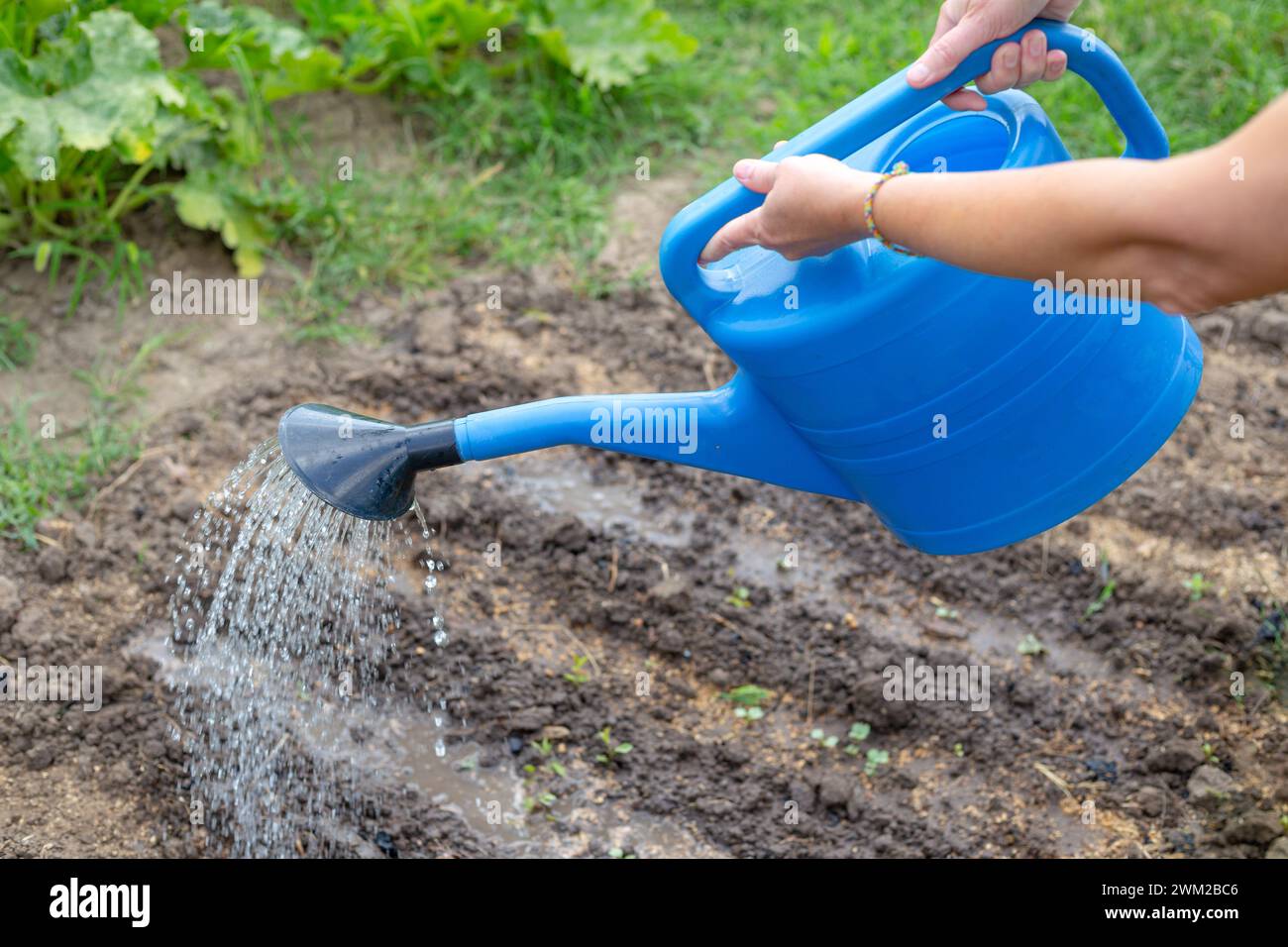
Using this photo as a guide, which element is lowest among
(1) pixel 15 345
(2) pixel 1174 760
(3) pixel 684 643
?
(2) pixel 1174 760

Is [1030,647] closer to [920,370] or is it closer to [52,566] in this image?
[920,370]

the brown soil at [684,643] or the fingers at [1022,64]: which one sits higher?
the fingers at [1022,64]

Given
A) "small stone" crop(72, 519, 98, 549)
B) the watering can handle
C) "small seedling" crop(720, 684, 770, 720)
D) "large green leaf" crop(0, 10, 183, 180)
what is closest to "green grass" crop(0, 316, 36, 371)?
"large green leaf" crop(0, 10, 183, 180)

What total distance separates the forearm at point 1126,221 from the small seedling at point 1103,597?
131 centimetres

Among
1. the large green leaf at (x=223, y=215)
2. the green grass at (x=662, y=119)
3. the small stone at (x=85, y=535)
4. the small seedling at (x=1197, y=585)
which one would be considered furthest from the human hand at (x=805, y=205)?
the large green leaf at (x=223, y=215)

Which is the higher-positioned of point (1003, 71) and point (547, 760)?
point (1003, 71)

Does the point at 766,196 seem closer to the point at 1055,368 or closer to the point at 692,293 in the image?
the point at 692,293

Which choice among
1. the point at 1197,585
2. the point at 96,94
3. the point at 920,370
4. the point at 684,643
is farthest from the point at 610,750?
the point at 96,94

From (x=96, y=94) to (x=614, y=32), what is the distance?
1.32 metres

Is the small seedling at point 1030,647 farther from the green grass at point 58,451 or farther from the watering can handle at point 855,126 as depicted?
the green grass at point 58,451

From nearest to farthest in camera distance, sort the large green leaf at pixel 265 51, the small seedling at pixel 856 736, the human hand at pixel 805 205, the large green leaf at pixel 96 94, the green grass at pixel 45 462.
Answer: the human hand at pixel 805 205, the small seedling at pixel 856 736, the green grass at pixel 45 462, the large green leaf at pixel 96 94, the large green leaf at pixel 265 51

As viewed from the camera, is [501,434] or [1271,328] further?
[1271,328]

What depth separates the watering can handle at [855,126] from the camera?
1.47m

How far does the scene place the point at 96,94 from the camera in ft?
8.73
